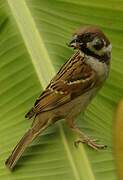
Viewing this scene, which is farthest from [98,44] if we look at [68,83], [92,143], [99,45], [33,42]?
[33,42]

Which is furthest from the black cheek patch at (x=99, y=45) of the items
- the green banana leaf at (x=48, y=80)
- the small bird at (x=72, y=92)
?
the green banana leaf at (x=48, y=80)

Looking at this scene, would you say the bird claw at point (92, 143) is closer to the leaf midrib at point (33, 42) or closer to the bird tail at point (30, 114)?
the leaf midrib at point (33, 42)

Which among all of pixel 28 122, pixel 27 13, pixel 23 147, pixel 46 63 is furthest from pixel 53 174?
pixel 27 13

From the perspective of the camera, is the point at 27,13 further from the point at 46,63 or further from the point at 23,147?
the point at 23,147

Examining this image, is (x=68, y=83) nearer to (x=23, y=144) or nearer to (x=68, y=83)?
(x=68, y=83)

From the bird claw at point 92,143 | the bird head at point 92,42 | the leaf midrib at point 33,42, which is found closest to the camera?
the bird head at point 92,42

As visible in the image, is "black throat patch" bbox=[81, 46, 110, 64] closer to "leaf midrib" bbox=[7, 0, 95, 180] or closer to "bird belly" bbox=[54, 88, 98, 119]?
"bird belly" bbox=[54, 88, 98, 119]

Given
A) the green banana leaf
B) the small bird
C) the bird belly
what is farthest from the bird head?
the green banana leaf
